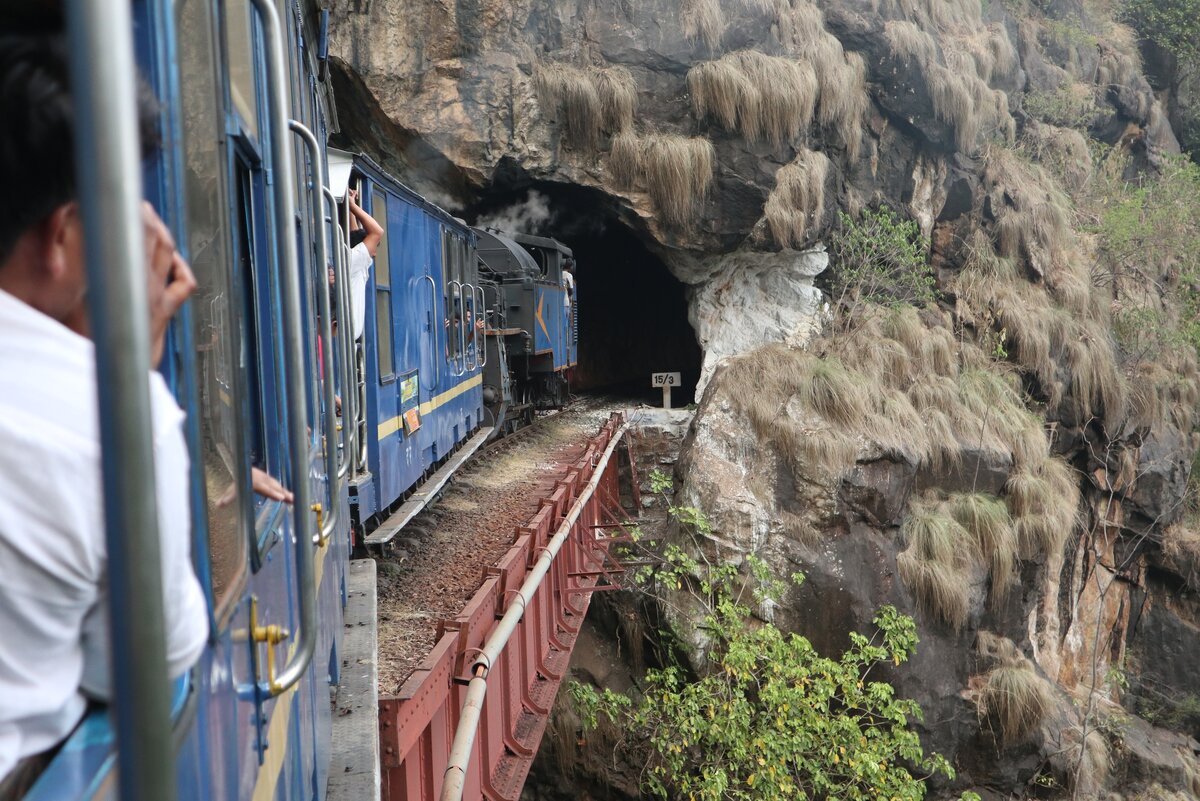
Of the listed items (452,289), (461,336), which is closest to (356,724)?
(452,289)

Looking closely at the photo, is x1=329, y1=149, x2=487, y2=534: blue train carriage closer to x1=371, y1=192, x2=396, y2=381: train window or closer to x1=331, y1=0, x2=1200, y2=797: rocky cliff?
x1=371, y1=192, x2=396, y2=381: train window

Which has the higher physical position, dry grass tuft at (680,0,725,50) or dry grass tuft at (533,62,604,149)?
dry grass tuft at (680,0,725,50)

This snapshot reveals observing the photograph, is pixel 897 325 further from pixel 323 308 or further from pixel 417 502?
pixel 323 308

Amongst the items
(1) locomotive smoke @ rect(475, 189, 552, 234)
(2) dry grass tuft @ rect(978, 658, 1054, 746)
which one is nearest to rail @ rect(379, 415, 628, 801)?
(2) dry grass tuft @ rect(978, 658, 1054, 746)

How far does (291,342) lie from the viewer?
1553 mm

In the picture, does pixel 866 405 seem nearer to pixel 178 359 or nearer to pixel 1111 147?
pixel 178 359

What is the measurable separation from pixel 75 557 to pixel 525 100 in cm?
1382

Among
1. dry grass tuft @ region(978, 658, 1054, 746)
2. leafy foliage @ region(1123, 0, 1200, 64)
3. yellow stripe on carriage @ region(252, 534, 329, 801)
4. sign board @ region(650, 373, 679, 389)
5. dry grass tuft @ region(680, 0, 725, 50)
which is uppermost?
leafy foliage @ region(1123, 0, 1200, 64)

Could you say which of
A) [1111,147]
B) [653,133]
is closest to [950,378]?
[653,133]

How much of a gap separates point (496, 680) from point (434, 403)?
438cm

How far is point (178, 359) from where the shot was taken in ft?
3.89

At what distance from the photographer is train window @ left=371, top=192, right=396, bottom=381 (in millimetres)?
6633

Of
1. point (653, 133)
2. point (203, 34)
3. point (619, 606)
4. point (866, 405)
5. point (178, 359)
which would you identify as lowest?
point (619, 606)

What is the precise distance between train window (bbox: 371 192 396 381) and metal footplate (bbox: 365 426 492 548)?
3.64 feet
